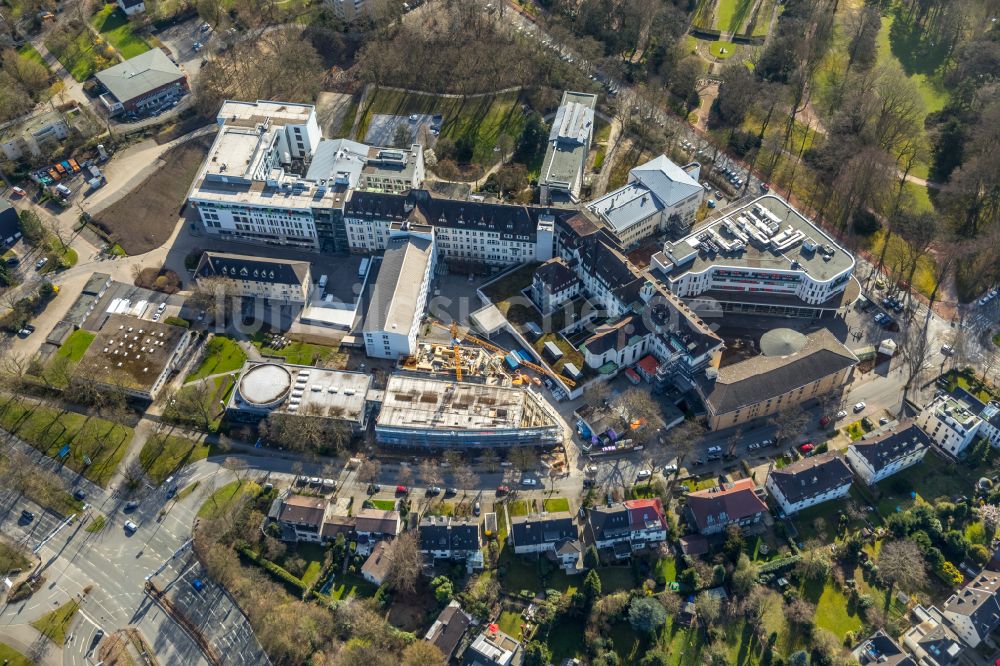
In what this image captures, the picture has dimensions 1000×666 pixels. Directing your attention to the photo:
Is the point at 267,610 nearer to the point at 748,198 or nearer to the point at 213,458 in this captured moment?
the point at 213,458

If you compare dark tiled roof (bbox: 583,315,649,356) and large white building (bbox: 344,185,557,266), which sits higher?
large white building (bbox: 344,185,557,266)

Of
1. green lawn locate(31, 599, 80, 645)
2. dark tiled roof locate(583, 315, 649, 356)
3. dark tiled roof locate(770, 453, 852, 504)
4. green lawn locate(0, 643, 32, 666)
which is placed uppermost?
dark tiled roof locate(583, 315, 649, 356)

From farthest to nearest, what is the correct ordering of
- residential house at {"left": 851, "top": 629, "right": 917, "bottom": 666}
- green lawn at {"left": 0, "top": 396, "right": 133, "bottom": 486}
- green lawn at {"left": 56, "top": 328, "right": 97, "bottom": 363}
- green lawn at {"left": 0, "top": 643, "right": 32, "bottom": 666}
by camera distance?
green lawn at {"left": 56, "top": 328, "right": 97, "bottom": 363} < green lawn at {"left": 0, "top": 396, "right": 133, "bottom": 486} < green lawn at {"left": 0, "top": 643, "right": 32, "bottom": 666} < residential house at {"left": 851, "top": 629, "right": 917, "bottom": 666}

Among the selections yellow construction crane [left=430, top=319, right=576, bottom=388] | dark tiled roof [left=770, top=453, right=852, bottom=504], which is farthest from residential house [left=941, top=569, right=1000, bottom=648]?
yellow construction crane [left=430, top=319, right=576, bottom=388]

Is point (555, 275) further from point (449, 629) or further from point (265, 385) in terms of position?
point (449, 629)

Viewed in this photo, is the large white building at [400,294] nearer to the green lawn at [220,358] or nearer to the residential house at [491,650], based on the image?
the green lawn at [220,358]

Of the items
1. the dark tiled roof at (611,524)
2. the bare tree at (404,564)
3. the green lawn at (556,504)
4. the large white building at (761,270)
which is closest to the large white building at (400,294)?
the bare tree at (404,564)

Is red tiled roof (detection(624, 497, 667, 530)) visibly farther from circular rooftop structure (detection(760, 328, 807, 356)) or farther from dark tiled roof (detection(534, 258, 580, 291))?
dark tiled roof (detection(534, 258, 580, 291))

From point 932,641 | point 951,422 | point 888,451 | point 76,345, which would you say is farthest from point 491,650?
point 76,345
